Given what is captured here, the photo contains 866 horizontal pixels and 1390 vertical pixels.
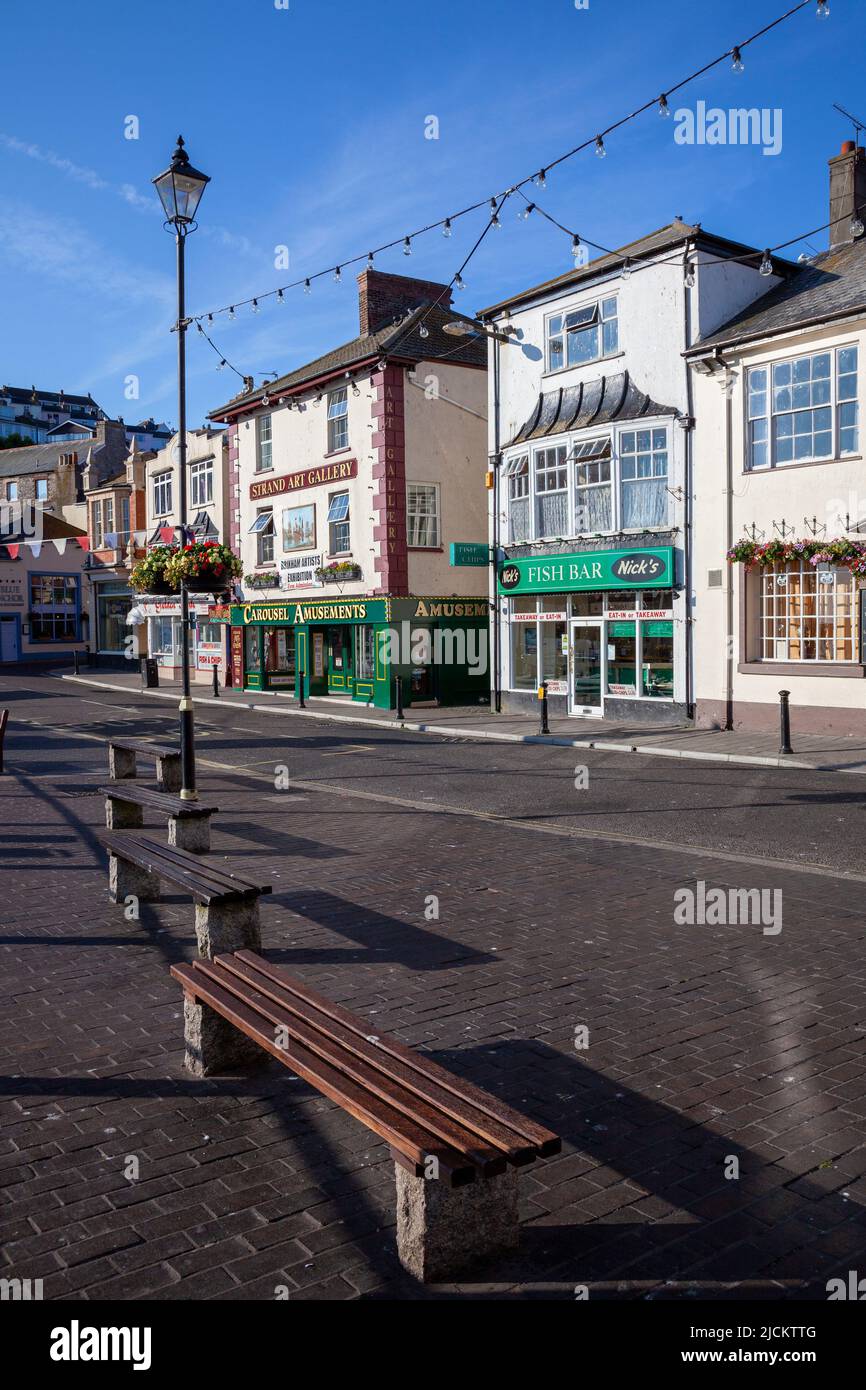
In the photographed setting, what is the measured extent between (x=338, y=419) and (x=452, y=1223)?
92.4 ft

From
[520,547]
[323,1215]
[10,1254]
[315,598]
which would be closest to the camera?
[10,1254]

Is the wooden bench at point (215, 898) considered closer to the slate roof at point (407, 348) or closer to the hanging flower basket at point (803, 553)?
the hanging flower basket at point (803, 553)

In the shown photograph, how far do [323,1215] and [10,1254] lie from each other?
3.42ft

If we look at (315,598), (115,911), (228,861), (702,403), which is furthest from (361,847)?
(315,598)

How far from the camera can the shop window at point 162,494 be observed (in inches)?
1564

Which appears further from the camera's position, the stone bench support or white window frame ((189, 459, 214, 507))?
white window frame ((189, 459, 214, 507))

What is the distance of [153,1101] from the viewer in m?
4.54

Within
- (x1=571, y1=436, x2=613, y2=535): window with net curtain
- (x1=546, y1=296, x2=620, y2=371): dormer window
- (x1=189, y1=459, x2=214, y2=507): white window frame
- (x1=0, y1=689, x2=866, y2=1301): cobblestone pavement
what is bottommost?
(x1=0, y1=689, x2=866, y2=1301): cobblestone pavement

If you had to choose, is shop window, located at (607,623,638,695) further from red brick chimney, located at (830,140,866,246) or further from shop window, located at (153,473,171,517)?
shop window, located at (153,473,171,517)

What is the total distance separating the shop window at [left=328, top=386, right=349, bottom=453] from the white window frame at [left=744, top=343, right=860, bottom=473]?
500 inches

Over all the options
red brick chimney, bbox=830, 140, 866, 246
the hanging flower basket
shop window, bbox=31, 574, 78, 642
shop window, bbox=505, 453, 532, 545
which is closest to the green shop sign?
shop window, bbox=505, 453, 532, 545

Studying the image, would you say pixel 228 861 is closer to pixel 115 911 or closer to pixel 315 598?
pixel 115 911

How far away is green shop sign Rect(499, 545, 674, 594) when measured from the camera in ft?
69.6

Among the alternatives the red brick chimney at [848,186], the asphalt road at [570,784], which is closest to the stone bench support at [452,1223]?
the asphalt road at [570,784]
